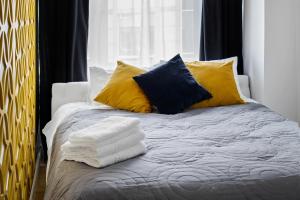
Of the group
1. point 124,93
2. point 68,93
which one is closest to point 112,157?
point 124,93

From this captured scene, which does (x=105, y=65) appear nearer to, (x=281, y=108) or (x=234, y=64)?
(x=234, y=64)

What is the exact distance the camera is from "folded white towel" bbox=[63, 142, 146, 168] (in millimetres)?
2137

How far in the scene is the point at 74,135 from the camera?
229 cm

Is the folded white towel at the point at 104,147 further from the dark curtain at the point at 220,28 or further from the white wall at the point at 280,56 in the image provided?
the dark curtain at the point at 220,28

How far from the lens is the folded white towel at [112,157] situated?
214 cm

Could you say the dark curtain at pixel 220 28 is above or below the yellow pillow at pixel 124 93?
above

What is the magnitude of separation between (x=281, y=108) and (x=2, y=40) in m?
2.63

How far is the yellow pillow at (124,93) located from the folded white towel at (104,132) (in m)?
0.99

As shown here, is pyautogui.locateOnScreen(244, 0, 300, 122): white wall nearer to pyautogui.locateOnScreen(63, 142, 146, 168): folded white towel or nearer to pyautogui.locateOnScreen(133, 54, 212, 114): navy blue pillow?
pyautogui.locateOnScreen(133, 54, 212, 114): navy blue pillow

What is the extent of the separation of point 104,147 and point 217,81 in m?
1.63

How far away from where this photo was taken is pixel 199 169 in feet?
6.91

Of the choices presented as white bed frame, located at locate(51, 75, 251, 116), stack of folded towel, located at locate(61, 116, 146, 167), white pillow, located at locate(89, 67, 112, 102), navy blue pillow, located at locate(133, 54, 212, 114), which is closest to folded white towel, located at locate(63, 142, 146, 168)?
stack of folded towel, located at locate(61, 116, 146, 167)

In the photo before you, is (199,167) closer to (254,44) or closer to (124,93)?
(124,93)

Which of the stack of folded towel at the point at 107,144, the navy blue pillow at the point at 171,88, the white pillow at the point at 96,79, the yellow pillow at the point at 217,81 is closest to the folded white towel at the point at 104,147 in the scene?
the stack of folded towel at the point at 107,144
